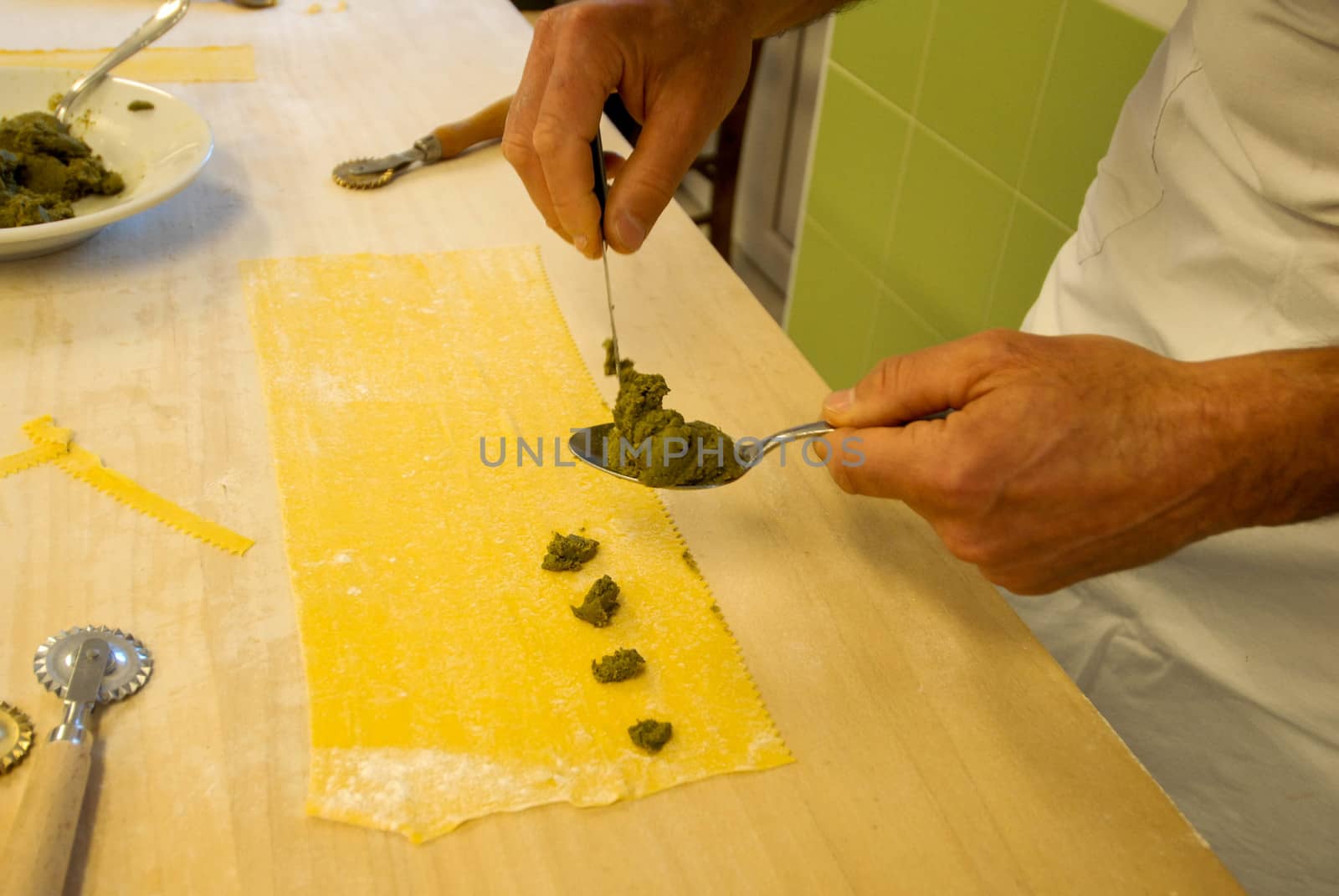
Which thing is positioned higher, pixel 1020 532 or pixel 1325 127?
pixel 1325 127

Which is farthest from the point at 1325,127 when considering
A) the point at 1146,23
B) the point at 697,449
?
the point at 697,449

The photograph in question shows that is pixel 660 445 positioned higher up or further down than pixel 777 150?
higher up

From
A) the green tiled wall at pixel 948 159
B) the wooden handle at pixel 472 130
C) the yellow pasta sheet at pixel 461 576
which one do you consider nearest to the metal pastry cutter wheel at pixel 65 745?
the yellow pasta sheet at pixel 461 576

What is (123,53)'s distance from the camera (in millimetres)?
1379

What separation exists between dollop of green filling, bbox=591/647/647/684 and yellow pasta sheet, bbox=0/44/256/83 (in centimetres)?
128

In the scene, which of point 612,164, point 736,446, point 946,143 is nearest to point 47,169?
point 612,164

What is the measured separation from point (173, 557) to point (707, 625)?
450 millimetres

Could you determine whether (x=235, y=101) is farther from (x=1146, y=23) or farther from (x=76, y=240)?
(x=1146, y=23)

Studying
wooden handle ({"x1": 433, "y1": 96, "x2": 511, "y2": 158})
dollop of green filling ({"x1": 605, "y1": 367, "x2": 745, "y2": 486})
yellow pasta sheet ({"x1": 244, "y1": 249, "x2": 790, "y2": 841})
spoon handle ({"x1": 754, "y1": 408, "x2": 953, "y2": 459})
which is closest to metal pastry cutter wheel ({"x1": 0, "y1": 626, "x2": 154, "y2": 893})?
yellow pasta sheet ({"x1": 244, "y1": 249, "x2": 790, "y2": 841})

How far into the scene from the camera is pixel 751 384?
109 cm

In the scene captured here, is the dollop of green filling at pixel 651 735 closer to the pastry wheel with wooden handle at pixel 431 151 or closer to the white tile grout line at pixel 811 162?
the pastry wheel with wooden handle at pixel 431 151

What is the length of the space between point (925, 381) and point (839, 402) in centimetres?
8

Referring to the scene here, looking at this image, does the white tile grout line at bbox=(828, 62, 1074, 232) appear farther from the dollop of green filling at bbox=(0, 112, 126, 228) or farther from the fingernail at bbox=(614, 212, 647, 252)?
the dollop of green filling at bbox=(0, 112, 126, 228)

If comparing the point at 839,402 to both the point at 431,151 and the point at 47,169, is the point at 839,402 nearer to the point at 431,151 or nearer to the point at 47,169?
the point at 431,151
